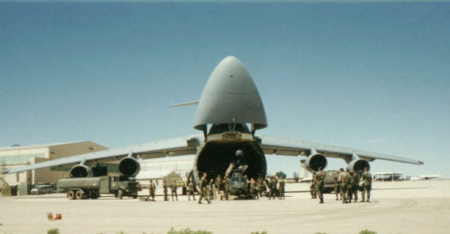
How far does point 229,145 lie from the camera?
1031 inches

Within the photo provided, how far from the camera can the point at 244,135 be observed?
23531 mm

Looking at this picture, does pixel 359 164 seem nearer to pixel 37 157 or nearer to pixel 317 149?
pixel 317 149

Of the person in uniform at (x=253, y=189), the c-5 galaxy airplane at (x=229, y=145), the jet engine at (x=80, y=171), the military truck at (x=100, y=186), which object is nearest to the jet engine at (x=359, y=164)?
the c-5 galaxy airplane at (x=229, y=145)

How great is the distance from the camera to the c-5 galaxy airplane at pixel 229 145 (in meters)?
23.2

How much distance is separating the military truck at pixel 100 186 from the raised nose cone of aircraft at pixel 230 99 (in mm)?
8104

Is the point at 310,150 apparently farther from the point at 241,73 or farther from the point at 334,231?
the point at 334,231

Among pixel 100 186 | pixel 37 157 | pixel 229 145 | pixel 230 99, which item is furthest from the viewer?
pixel 37 157

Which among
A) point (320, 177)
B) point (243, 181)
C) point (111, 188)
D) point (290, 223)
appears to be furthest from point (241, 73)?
point (290, 223)

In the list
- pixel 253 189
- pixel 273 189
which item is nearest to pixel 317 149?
pixel 273 189

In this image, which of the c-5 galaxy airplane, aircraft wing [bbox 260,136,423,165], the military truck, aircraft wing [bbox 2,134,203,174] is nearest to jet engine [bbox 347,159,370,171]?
the c-5 galaxy airplane

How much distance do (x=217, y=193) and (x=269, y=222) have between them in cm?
1415

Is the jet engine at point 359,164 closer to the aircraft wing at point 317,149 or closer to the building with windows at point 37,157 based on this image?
the aircraft wing at point 317,149

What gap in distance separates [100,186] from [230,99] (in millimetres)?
12381

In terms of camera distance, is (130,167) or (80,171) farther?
(80,171)
